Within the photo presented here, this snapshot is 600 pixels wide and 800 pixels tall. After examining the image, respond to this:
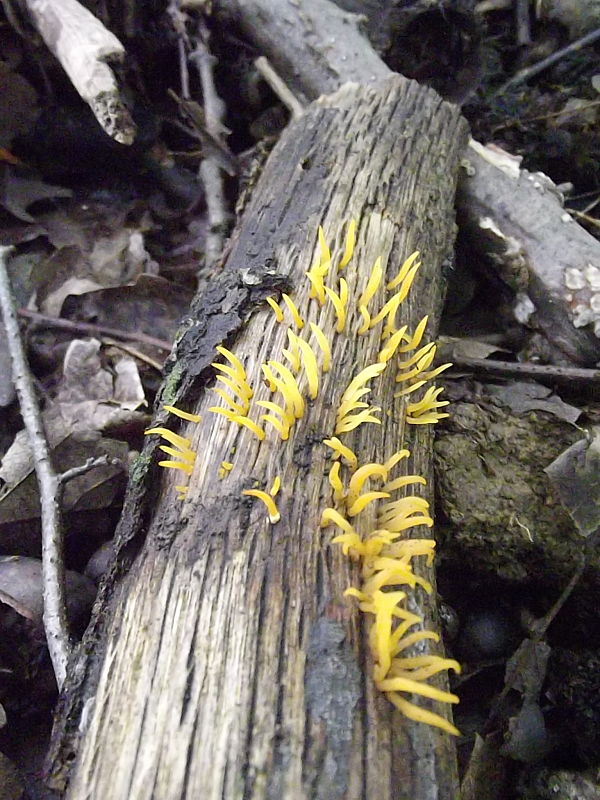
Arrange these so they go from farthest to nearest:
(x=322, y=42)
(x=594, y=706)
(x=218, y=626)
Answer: (x=322, y=42) → (x=594, y=706) → (x=218, y=626)

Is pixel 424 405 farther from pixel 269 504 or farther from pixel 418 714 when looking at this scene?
pixel 418 714

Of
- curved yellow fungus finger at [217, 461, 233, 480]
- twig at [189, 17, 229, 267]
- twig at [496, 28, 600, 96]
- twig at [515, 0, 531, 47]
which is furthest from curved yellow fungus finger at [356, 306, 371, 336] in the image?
twig at [515, 0, 531, 47]

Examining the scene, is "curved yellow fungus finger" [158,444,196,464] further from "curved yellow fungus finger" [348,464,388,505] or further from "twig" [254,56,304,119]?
"twig" [254,56,304,119]

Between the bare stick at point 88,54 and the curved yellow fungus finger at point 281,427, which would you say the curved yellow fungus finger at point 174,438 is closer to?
the curved yellow fungus finger at point 281,427

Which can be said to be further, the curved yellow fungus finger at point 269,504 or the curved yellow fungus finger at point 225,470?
the curved yellow fungus finger at point 225,470

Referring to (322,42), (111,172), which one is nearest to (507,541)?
(322,42)

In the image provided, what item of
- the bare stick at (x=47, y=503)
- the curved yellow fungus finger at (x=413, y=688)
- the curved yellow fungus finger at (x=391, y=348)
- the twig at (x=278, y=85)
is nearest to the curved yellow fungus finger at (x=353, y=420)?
the curved yellow fungus finger at (x=391, y=348)

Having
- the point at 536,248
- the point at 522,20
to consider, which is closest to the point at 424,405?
the point at 536,248

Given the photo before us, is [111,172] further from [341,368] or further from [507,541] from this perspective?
[507,541]
